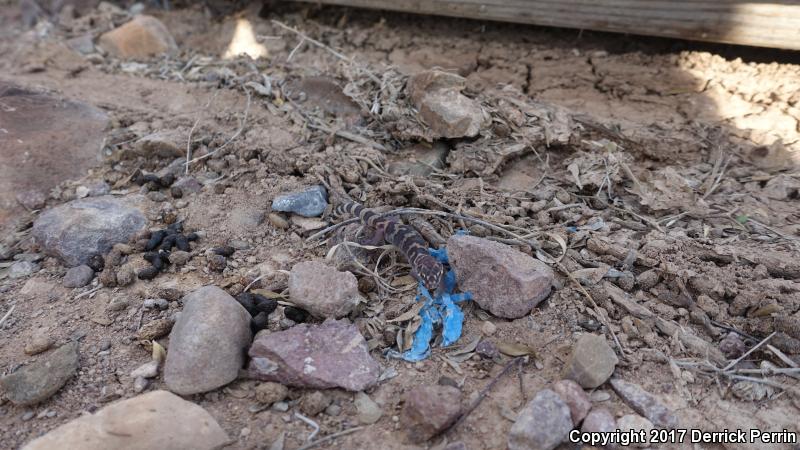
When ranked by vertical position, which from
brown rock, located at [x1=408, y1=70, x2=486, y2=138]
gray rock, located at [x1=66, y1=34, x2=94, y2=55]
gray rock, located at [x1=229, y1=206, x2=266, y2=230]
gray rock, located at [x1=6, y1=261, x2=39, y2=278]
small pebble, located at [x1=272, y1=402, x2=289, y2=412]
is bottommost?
gray rock, located at [x1=6, y1=261, x2=39, y2=278]

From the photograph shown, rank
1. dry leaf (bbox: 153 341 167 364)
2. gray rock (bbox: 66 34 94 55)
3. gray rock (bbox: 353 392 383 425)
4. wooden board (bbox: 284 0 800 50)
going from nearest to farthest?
gray rock (bbox: 353 392 383 425), dry leaf (bbox: 153 341 167 364), wooden board (bbox: 284 0 800 50), gray rock (bbox: 66 34 94 55)

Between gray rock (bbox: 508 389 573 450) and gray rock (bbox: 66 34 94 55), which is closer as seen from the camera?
gray rock (bbox: 508 389 573 450)

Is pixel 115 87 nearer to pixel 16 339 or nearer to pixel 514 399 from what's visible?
pixel 16 339

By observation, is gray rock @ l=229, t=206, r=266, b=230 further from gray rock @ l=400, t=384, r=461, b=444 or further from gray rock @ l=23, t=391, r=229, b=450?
gray rock @ l=400, t=384, r=461, b=444

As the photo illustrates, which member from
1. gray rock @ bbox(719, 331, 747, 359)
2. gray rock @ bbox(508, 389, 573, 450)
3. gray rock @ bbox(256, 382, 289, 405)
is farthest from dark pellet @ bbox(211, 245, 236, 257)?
gray rock @ bbox(719, 331, 747, 359)

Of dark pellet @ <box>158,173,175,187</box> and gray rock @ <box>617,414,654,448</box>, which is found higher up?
dark pellet @ <box>158,173,175,187</box>

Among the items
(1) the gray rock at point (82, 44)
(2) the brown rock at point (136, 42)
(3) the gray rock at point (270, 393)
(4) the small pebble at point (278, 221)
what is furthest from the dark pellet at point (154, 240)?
(1) the gray rock at point (82, 44)

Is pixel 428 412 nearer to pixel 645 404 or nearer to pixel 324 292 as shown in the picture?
pixel 324 292

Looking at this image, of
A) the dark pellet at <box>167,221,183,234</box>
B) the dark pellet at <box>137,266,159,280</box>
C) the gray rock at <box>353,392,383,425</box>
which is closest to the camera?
the gray rock at <box>353,392,383,425</box>
